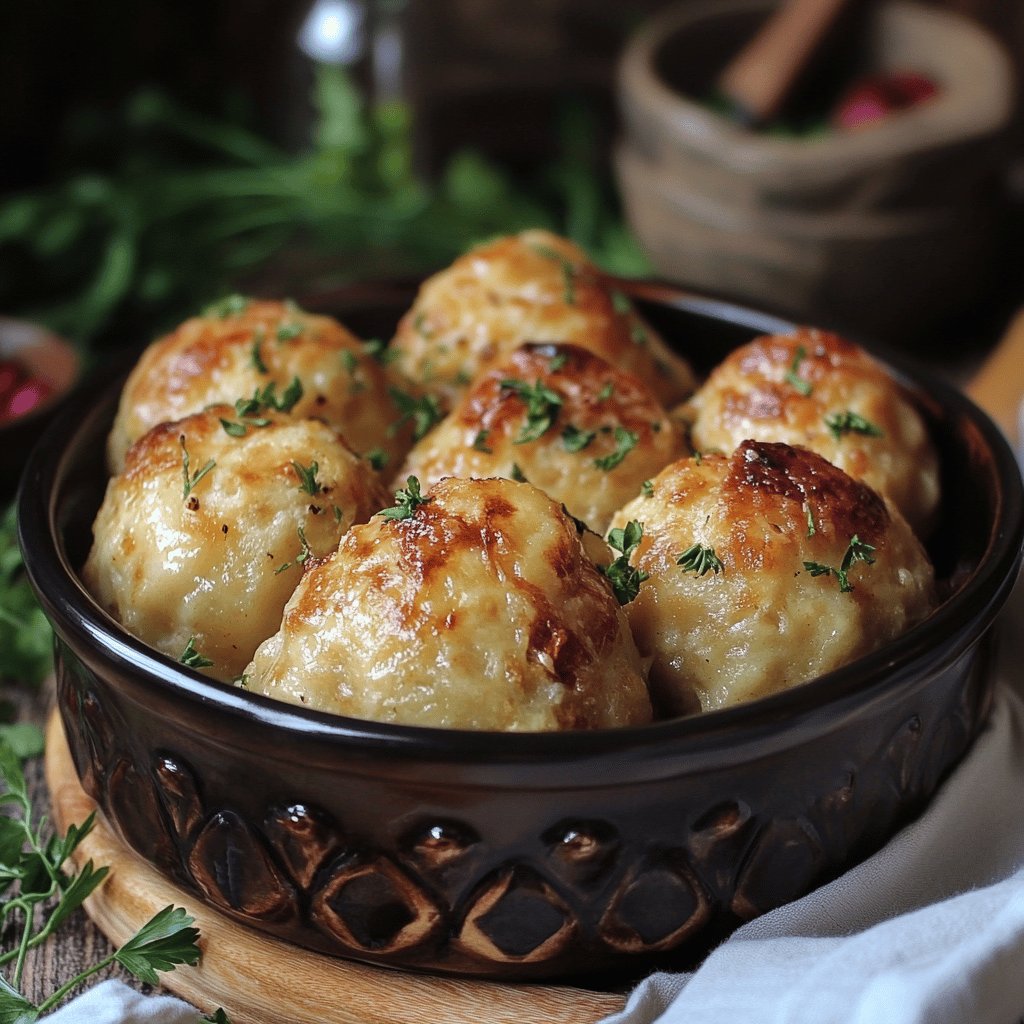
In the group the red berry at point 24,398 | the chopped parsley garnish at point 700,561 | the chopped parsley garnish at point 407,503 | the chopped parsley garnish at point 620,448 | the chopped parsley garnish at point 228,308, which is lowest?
the red berry at point 24,398

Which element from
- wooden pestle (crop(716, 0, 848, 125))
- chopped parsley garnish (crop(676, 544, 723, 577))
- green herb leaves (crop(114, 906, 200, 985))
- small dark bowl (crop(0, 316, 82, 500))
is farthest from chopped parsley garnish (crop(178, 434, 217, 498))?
wooden pestle (crop(716, 0, 848, 125))

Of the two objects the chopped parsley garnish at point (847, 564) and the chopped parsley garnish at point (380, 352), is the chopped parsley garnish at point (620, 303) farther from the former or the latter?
the chopped parsley garnish at point (847, 564)

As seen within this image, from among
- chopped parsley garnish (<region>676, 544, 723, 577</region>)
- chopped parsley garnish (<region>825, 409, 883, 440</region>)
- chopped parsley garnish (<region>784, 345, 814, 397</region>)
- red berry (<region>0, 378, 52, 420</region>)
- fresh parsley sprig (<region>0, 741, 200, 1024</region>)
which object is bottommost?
red berry (<region>0, 378, 52, 420</region>)

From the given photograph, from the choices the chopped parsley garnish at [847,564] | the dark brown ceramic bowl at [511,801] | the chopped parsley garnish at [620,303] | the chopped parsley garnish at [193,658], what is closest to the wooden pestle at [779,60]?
the chopped parsley garnish at [620,303]

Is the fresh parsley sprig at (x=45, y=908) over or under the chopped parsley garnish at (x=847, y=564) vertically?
under

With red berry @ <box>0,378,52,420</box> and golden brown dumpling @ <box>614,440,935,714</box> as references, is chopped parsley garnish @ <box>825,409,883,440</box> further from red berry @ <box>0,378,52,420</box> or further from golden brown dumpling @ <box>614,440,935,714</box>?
red berry @ <box>0,378,52,420</box>

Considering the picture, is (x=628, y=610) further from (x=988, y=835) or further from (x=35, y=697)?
(x=35, y=697)

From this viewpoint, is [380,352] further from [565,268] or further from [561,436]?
[561,436]
